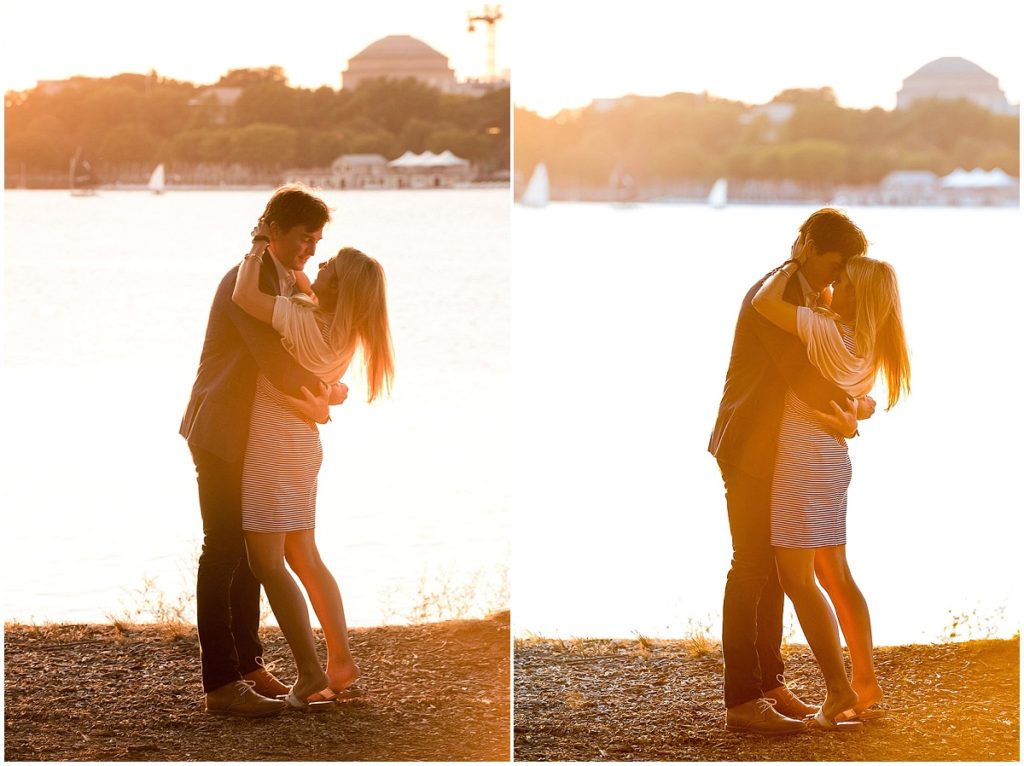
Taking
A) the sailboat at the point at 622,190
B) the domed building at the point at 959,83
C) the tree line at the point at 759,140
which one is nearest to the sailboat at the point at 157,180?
the tree line at the point at 759,140

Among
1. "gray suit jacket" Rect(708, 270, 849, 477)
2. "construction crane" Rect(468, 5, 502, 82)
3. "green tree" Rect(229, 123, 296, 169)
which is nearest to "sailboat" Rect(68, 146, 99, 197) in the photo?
"green tree" Rect(229, 123, 296, 169)

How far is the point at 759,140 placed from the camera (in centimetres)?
948

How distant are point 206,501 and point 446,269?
21.9 ft

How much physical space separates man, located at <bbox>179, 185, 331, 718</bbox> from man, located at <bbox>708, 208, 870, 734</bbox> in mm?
1023

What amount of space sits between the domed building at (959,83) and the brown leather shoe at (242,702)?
574cm

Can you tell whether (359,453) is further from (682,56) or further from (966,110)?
(682,56)

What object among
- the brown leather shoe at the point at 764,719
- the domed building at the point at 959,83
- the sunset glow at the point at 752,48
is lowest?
the brown leather shoe at the point at 764,719

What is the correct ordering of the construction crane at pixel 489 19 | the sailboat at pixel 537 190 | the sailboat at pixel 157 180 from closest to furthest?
the construction crane at pixel 489 19 < the sailboat at pixel 157 180 < the sailboat at pixel 537 190

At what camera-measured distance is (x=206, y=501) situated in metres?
3.45

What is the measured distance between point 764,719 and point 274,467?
139 cm

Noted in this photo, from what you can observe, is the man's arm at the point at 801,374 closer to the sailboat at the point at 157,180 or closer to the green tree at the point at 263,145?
the green tree at the point at 263,145

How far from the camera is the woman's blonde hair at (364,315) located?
3393mm

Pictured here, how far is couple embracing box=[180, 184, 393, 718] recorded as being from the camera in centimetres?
339

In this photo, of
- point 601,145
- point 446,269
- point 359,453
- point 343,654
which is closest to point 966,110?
Answer: point 601,145
